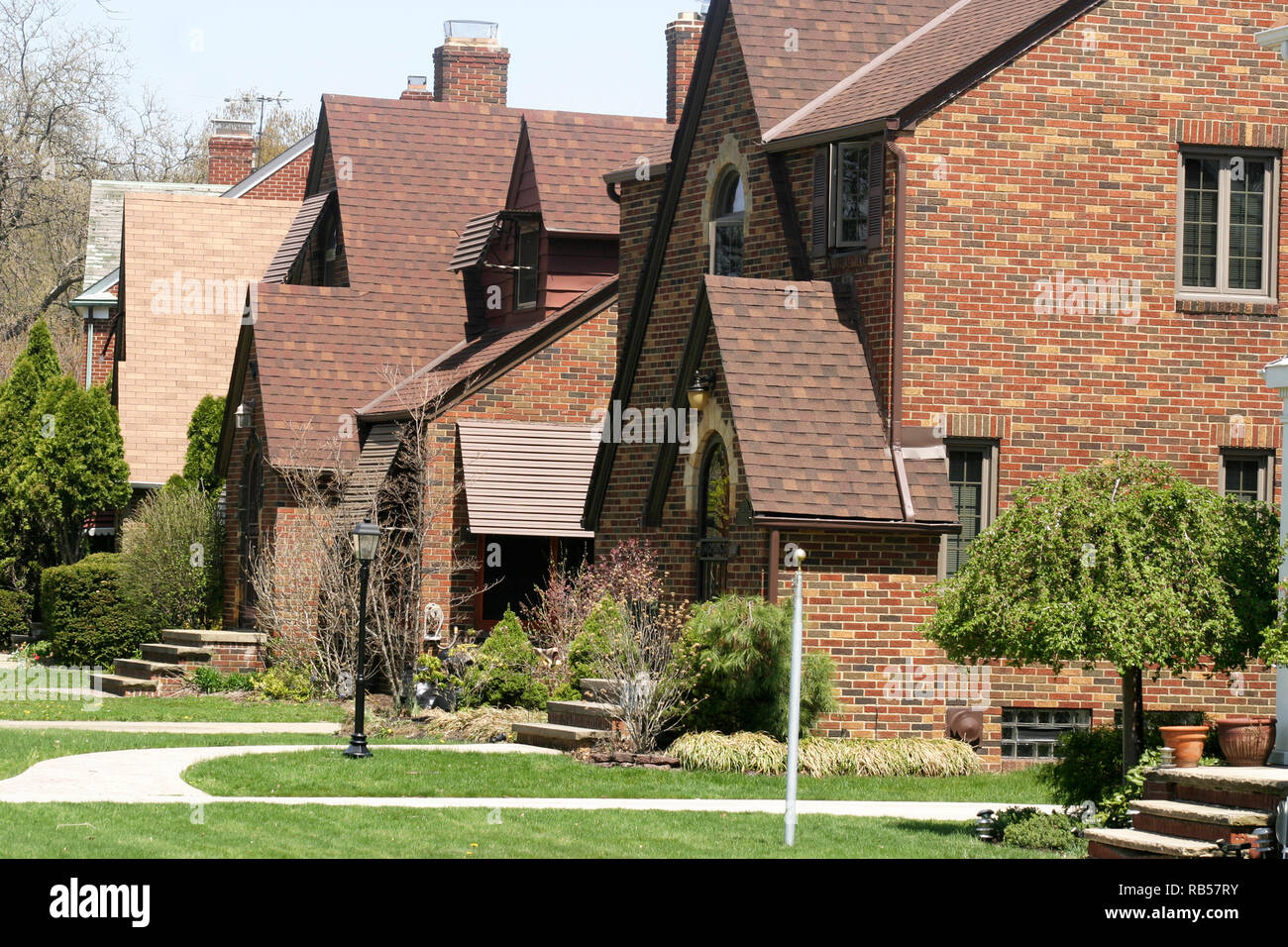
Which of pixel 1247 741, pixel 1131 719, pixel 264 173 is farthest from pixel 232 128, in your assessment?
pixel 1247 741

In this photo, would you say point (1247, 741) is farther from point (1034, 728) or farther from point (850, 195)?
point (850, 195)

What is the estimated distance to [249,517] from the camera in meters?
31.5

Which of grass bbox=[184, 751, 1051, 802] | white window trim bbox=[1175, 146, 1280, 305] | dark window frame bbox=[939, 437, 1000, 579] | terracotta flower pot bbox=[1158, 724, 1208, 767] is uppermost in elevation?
white window trim bbox=[1175, 146, 1280, 305]

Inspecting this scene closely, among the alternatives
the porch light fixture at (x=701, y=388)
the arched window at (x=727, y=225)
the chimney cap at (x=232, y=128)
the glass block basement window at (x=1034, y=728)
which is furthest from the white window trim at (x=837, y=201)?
the chimney cap at (x=232, y=128)

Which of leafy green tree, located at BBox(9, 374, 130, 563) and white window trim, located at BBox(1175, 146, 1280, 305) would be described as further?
leafy green tree, located at BBox(9, 374, 130, 563)

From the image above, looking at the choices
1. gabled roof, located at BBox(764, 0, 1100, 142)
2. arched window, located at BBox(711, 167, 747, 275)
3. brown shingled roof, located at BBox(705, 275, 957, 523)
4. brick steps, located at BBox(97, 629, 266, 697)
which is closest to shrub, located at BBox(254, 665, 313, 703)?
brick steps, located at BBox(97, 629, 266, 697)

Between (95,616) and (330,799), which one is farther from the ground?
(95,616)

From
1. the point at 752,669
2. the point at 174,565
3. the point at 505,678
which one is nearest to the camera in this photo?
the point at 752,669

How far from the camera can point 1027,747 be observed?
1988 cm

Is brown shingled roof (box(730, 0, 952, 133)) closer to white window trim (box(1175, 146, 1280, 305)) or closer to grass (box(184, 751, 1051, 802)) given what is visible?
white window trim (box(1175, 146, 1280, 305))

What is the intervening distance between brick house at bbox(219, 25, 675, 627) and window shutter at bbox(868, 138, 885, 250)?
791 centimetres

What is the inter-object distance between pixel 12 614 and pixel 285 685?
1174 centimetres

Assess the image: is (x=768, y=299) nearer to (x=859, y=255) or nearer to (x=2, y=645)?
(x=859, y=255)

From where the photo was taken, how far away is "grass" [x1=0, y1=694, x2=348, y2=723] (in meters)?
23.9
